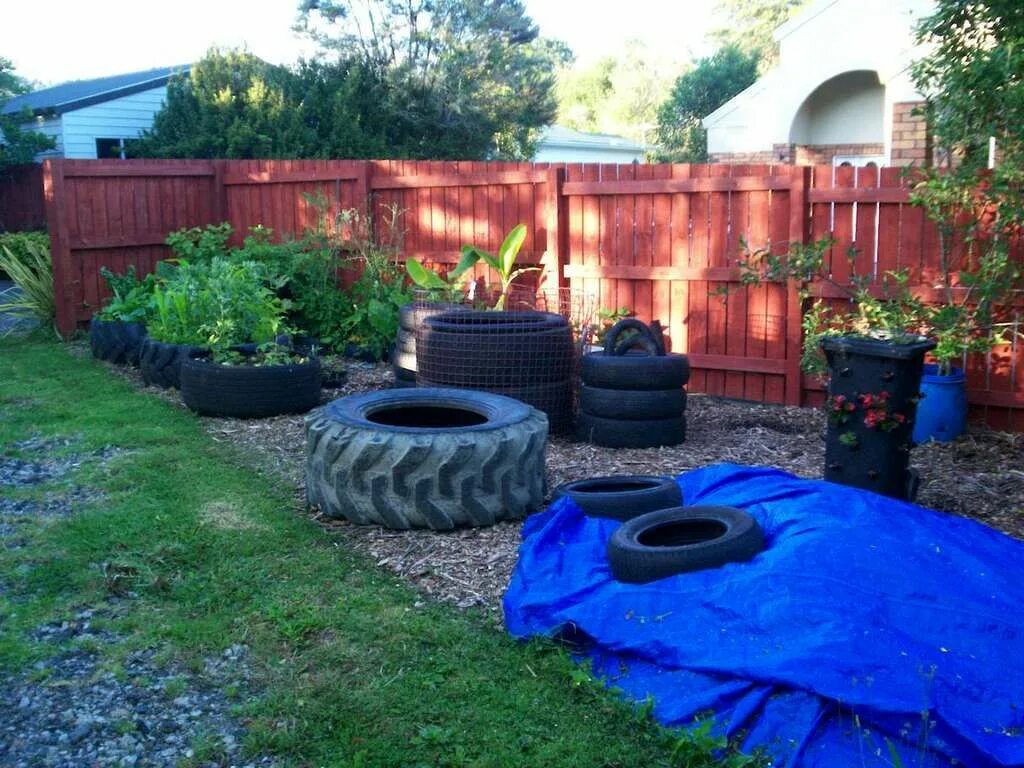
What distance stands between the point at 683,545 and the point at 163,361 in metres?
5.91

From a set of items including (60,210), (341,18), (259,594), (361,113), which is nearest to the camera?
(259,594)

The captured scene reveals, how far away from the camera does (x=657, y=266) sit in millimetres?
8766

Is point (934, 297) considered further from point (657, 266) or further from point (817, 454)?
point (657, 266)

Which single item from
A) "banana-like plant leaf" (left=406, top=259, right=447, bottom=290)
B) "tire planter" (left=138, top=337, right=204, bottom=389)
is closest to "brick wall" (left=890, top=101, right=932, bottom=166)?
"banana-like plant leaf" (left=406, top=259, right=447, bottom=290)

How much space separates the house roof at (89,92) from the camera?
875 inches

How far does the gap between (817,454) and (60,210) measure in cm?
862

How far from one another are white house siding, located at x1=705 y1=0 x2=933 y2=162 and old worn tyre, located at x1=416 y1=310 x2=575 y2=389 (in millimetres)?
9655

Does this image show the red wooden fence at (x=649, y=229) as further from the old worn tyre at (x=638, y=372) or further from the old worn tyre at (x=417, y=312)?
the old worn tyre at (x=638, y=372)

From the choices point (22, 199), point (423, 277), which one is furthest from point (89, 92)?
point (423, 277)

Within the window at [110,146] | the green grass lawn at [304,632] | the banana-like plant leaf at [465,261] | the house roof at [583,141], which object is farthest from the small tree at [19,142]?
the green grass lawn at [304,632]

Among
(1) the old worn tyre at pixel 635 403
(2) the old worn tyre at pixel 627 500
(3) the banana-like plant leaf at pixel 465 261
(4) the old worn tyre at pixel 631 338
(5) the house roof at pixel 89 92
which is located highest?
(5) the house roof at pixel 89 92

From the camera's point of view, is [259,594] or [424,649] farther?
[259,594]

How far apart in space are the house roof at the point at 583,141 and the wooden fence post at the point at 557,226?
21.1 meters

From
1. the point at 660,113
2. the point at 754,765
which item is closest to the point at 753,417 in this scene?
the point at 754,765
